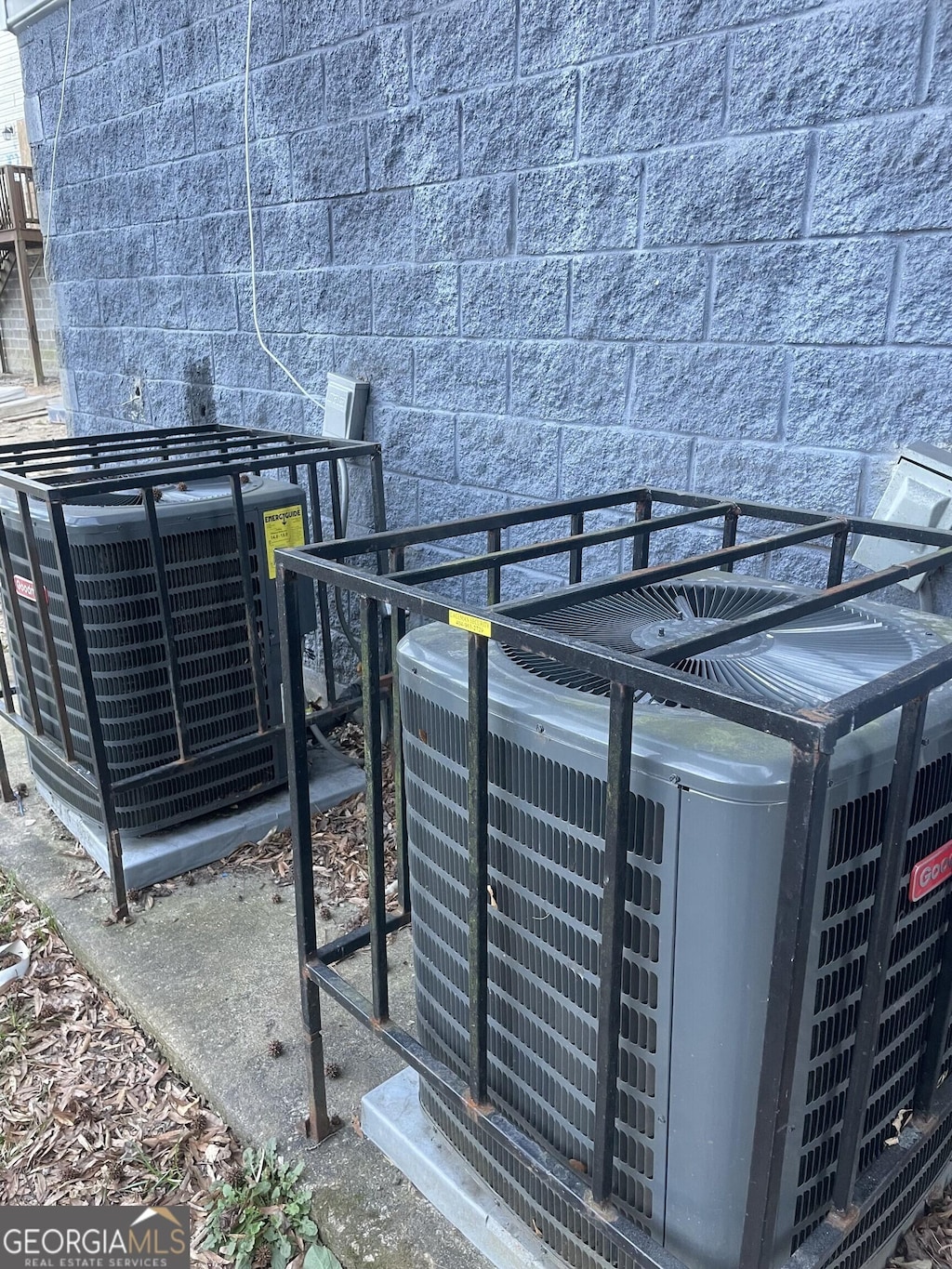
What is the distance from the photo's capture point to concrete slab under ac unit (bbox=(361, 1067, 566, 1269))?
1.78 meters

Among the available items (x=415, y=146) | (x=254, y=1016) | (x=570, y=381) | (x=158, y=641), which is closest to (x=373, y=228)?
(x=415, y=146)

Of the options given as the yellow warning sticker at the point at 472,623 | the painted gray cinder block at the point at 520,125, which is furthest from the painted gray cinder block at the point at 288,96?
the yellow warning sticker at the point at 472,623

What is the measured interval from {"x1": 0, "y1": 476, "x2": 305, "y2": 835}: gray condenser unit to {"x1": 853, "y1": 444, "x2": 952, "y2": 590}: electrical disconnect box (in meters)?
1.91

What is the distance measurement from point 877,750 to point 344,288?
336 cm

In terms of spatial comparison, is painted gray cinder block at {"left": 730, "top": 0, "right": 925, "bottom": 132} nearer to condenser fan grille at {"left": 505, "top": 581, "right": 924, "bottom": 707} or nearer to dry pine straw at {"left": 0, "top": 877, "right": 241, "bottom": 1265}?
condenser fan grille at {"left": 505, "top": 581, "right": 924, "bottom": 707}

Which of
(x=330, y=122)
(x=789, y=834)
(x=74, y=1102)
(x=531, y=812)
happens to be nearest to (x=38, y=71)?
(x=330, y=122)

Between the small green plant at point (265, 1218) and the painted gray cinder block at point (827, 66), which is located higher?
the painted gray cinder block at point (827, 66)

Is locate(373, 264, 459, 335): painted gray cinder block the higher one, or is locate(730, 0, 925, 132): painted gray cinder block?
locate(730, 0, 925, 132): painted gray cinder block

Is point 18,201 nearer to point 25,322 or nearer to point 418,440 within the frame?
point 25,322

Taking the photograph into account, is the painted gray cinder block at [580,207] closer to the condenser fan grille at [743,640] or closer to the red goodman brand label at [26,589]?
the condenser fan grille at [743,640]

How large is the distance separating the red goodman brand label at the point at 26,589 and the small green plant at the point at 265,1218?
1.79 meters

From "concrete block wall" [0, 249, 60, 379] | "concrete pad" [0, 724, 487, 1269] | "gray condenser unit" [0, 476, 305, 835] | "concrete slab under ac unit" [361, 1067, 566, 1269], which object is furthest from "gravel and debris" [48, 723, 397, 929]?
"concrete block wall" [0, 249, 60, 379]

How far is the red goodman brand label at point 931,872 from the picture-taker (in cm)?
140

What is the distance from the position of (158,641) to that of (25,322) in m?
18.9
